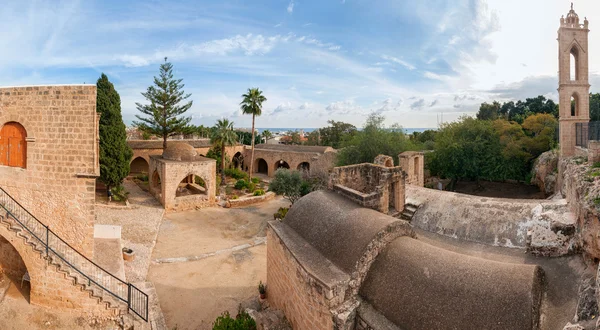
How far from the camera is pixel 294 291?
742 centimetres

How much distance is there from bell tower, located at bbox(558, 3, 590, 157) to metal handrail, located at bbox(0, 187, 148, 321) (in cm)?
1839

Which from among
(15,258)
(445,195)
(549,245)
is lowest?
(15,258)

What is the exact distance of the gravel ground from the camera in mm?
12156

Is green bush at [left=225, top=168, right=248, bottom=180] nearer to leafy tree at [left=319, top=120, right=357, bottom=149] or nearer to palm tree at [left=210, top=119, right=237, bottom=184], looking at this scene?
palm tree at [left=210, top=119, right=237, bottom=184]

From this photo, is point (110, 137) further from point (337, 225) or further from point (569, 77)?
point (569, 77)

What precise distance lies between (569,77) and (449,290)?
49.4ft

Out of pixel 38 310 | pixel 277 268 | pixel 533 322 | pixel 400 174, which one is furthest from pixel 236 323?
pixel 400 174

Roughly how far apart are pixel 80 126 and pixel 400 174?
31.4ft

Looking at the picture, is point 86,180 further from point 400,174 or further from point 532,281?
point 532,281

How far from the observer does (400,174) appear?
35.8 feet

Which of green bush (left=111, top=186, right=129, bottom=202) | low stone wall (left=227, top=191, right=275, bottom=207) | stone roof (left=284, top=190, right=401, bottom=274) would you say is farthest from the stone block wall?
green bush (left=111, top=186, right=129, bottom=202)

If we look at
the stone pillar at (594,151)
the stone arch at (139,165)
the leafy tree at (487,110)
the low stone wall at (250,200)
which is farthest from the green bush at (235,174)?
the leafy tree at (487,110)

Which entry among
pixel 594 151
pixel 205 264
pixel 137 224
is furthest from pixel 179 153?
pixel 594 151

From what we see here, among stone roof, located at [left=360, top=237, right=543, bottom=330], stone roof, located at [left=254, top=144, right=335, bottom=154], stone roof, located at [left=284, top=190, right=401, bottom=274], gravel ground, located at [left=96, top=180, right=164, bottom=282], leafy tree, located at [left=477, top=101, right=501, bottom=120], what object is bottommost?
gravel ground, located at [left=96, top=180, right=164, bottom=282]
